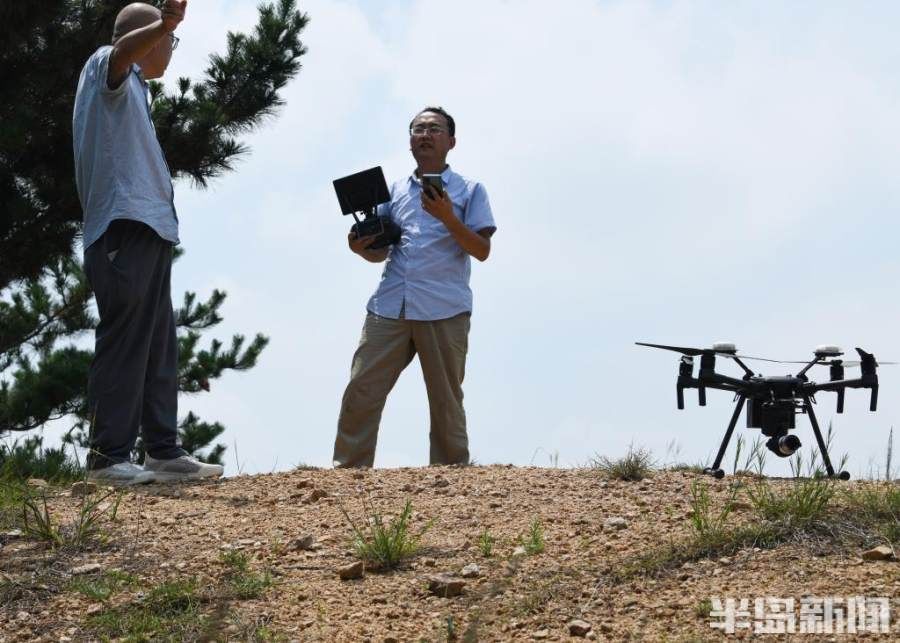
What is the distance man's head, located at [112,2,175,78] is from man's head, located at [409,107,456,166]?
1446 millimetres

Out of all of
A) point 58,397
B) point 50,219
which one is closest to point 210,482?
point 50,219

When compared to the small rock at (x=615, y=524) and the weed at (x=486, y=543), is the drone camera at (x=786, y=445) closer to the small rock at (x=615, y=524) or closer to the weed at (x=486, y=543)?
the small rock at (x=615, y=524)

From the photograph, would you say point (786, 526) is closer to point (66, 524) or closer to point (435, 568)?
point (435, 568)

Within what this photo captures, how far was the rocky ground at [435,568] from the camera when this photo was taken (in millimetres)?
3252

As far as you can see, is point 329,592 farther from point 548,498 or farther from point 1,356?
point 1,356

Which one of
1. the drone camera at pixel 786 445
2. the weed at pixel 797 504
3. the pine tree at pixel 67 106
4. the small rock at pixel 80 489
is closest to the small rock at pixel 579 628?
the weed at pixel 797 504

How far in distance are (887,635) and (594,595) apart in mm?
767

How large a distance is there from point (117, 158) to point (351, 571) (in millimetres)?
2144

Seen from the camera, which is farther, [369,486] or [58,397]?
[58,397]

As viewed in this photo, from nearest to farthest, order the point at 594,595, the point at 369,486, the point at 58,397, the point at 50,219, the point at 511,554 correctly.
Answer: the point at 594,595 → the point at 511,554 → the point at 369,486 → the point at 50,219 → the point at 58,397

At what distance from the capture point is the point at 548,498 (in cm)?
432

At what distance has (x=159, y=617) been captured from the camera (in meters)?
3.45

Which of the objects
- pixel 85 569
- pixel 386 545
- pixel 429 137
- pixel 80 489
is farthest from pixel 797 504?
pixel 429 137

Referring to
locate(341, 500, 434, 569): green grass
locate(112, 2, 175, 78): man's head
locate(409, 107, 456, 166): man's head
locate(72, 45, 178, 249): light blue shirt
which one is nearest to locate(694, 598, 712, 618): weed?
locate(341, 500, 434, 569): green grass
